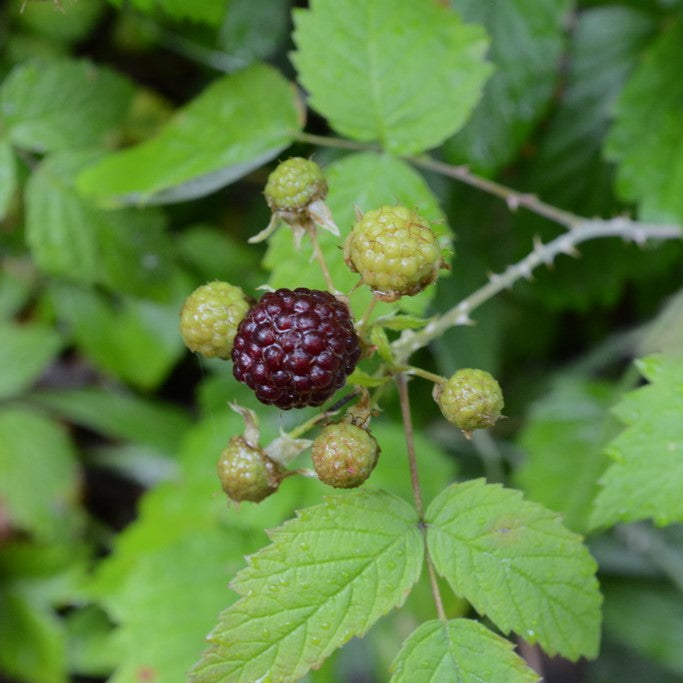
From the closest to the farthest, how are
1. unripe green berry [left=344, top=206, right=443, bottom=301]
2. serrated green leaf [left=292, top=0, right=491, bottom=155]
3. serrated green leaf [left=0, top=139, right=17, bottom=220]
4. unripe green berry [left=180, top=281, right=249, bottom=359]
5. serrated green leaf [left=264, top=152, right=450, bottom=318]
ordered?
unripe green berry [left=344, top=206, right=443, bottom=301], unripe green berry [left=180, top=281, right=249, bottom=359], serrated green leaf [left=264, top=152, right=450, bottom=318], serrated green leaf [left=292, top=0, right=491, bottom=155], serrated green leaf [left=0, top=139, right=17, bottom=220]

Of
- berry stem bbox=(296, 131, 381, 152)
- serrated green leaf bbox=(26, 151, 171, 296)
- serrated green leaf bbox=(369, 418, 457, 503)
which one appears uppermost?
berry stem bbox=(296, 131, 381, 152)

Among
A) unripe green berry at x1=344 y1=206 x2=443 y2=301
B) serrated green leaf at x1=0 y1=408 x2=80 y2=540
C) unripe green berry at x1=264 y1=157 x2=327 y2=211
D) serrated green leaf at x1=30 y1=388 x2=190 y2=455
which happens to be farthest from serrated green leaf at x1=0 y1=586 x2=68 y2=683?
unripe green berry at x1=344 y1=206 x2=443 y2=301

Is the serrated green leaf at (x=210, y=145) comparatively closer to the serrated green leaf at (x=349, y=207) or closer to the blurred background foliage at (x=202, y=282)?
the blurred background foliage at (x=202, y=282)

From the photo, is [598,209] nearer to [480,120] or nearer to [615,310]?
[480,120]

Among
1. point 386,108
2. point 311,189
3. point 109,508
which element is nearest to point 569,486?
point 386,108

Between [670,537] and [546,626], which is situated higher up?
[546,626]

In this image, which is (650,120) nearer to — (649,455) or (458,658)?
(649,455)

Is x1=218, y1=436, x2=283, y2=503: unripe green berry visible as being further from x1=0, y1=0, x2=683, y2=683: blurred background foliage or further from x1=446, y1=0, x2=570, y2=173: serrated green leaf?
x1=446, y1=0, x2=570, y2=173: serrated green leaf

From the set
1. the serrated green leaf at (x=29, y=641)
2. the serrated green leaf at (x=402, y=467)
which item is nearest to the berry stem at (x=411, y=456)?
the serrated green leaf at (x=402, y=467)
